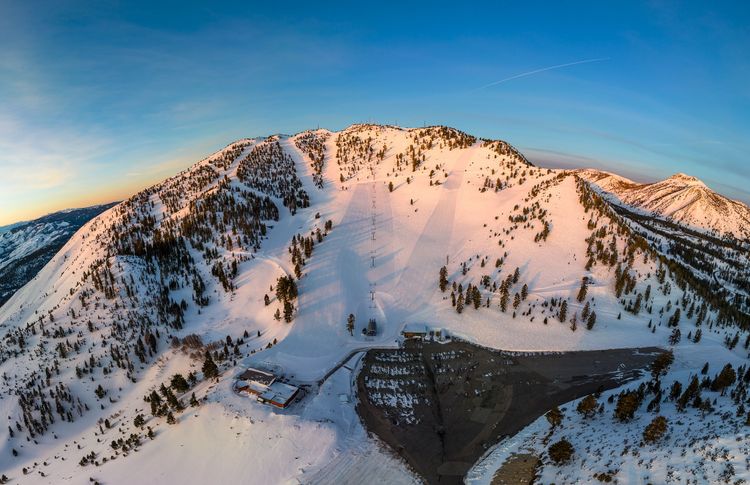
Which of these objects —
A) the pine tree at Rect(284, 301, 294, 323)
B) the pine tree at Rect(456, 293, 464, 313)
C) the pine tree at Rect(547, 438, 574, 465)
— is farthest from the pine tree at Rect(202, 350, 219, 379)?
the pine tree at Rect(547, 438, 574, 465)

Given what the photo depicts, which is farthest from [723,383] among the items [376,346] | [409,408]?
[376,346]

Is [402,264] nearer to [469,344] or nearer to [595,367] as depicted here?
[469,344]

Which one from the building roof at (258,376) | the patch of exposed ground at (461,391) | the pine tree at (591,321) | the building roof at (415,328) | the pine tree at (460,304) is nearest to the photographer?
the patch of exposed ground at (461,391)

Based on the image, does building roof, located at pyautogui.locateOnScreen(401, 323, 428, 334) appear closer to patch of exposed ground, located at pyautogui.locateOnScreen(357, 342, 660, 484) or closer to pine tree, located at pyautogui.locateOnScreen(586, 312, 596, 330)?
patch of exposed ground, located at pyautogui.locateOnScreen(357, 342, 660, 484)

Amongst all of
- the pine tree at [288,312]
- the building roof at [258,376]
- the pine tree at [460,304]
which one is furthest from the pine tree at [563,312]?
the building roof at [258,376]

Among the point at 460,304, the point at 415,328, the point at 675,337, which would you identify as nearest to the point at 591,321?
the point at 675,337

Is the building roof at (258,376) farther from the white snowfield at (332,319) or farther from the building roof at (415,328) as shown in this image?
the building roof at (415,328)
